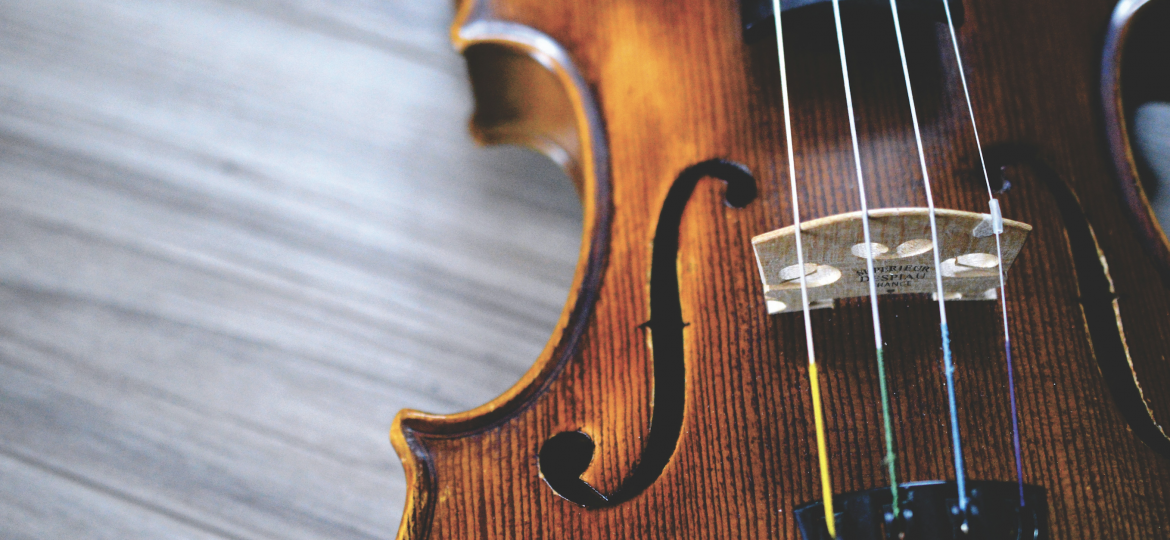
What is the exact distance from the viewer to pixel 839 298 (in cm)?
58

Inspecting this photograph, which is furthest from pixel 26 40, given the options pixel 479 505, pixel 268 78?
pixel 479 505

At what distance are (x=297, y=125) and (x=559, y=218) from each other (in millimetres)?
399

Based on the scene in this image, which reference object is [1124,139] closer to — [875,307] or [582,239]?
[875,307]

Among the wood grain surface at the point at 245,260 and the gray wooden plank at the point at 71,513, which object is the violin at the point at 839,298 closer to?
the wood grain surface at the point at 245,260

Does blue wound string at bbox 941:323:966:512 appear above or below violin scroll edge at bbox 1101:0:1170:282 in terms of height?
below

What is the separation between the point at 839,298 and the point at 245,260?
2.47 ft

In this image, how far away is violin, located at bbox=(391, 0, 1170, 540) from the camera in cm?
52

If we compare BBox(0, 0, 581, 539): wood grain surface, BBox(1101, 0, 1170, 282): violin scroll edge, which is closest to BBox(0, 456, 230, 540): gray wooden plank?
BBox(0, 0, 581, 539): wood grain surface

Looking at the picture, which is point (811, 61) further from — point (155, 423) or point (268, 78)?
point (155, 423)

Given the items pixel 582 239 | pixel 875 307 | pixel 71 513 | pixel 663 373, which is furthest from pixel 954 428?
pixel 71 513

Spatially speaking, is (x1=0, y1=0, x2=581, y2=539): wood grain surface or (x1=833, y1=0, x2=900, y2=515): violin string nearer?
(x1=833, y1=0, x2=900, y2=515): violin string

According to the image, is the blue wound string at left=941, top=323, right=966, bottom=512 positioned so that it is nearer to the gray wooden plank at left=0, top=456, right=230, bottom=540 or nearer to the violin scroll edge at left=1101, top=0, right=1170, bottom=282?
the violin scroll edge at left=1101, top=0, right=1170, bottom=282

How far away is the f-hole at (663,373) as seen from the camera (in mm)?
545

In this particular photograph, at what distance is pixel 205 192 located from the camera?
38.5 inches
